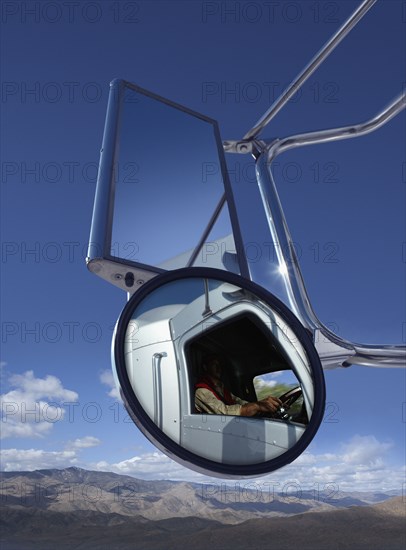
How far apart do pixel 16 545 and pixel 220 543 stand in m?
18.0

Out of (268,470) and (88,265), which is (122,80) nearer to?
(88,265)

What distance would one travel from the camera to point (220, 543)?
48719 millimetres

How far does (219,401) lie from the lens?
2.80 feet

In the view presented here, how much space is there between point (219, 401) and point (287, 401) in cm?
12

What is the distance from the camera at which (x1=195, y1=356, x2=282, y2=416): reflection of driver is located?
2.77 feet

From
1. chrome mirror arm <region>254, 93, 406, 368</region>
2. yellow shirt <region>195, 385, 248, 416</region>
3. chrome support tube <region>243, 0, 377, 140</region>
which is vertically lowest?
yellow shirt <region>195, 385, 248, 416</region>

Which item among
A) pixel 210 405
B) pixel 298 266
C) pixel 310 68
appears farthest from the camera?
pixel 310 68

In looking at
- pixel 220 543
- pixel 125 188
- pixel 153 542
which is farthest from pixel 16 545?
pixel 125 188

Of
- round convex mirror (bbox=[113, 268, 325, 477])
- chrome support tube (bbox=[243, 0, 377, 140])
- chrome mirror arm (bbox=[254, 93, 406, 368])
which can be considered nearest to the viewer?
round convex mirror (bbox=[113, 268, 325, 477])

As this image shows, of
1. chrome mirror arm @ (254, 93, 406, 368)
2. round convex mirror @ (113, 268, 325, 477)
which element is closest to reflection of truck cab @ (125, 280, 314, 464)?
round convex mirror @ (113, 268, 325, 477)

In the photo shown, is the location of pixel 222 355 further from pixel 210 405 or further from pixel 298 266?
pixel 298 266

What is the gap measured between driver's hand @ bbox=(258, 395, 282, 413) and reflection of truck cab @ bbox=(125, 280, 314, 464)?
15 mm

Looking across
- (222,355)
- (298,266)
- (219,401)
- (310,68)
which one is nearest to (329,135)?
(310,68)

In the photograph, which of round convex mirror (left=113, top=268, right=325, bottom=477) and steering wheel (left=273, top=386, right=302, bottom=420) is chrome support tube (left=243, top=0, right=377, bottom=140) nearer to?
round convex mirror (left=113, top=268, right=325, bottom=477)
